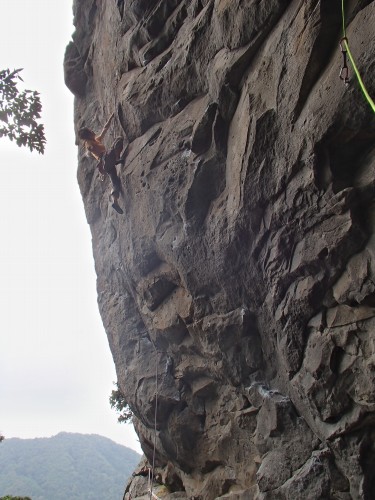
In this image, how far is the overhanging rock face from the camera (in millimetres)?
5309

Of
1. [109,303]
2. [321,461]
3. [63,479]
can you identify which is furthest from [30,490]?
[321,461]

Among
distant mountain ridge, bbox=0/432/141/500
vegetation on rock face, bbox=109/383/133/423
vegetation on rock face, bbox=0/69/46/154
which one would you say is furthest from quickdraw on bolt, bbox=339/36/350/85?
distant mountain ridge, bbox=0/432/141/500

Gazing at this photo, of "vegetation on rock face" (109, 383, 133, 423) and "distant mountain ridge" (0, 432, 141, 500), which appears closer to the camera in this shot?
"vegetation on rock face" (109, 383, 133, 423)

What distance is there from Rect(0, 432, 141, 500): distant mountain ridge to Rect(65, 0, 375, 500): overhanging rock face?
79045 millimetres

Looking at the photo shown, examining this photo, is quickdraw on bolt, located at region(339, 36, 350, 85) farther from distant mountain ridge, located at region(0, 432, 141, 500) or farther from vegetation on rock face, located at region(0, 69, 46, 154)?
distant mountain ridge, located at region(0, 432, 141, 500)

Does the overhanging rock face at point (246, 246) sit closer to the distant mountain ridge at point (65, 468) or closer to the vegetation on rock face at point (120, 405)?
the vegetation on rock face at point (120, 405)

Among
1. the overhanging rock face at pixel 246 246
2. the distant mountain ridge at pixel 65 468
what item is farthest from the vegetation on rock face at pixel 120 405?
the distant mountain ridge at pixel 65 468

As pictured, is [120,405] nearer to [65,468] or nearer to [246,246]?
[246,246]

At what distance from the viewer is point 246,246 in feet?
22.0

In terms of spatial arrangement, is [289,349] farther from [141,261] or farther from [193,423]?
[141,261]

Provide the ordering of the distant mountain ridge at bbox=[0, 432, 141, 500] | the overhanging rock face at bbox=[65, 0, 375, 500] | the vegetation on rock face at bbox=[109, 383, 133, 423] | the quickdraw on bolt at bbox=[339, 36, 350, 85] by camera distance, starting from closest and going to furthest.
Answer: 1. the quickdraw on bolt at bbox=[339, 36, 350, 85]
2. the overhanging rock face at bbox=[65, 0, 375, 500]
3. the vegetation on rock face at bbox=[109, 383, 133, 423]
4. the distant mountain ridge at bbox=[0, 432, 141, 500]

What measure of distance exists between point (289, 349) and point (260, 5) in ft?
16.8

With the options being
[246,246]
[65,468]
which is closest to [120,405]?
[246,246]

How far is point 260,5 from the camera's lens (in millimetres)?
6172
